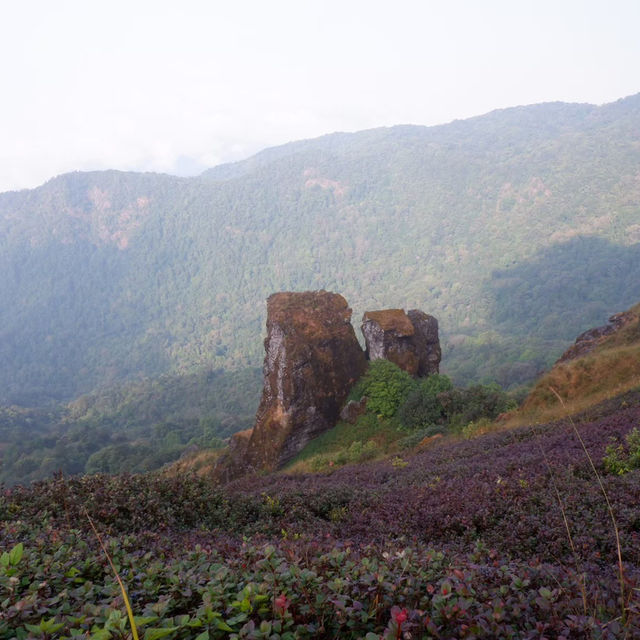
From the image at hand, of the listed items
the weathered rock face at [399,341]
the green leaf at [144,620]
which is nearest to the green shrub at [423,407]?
the weathered rock face at [399,341]

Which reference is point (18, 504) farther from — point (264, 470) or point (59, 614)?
point (264, 470)

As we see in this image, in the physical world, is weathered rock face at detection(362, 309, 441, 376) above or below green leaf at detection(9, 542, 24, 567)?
below

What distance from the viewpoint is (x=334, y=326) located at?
77.9 feet

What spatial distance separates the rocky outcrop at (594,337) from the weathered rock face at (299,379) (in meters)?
9.53

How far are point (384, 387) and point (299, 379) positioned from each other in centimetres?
382

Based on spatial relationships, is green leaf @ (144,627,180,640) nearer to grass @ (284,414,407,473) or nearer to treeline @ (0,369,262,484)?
grass @ (284,414,407,473)

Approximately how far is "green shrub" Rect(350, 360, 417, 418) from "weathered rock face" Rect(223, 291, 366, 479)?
809mm

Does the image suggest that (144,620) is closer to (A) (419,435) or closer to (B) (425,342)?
(A) (419,435)

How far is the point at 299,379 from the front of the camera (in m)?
22.4

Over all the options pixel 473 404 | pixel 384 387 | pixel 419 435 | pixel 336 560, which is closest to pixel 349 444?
pixel 384 387

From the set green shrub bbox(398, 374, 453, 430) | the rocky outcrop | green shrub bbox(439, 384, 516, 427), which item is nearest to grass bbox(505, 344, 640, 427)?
green shrub bbox(439, 384, 516, 427)

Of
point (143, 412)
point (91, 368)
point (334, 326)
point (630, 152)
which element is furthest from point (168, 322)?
point (630, 152)

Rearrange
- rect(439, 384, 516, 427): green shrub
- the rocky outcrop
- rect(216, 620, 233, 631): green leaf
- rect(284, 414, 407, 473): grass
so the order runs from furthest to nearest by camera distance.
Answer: the rocky outcrop, rect(439, 384, 516, 427): green shrub, rect(284, 414, 407, 473): grass, rect(216, 620, 233, 631): green leaf

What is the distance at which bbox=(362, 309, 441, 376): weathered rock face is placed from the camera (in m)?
23.9
